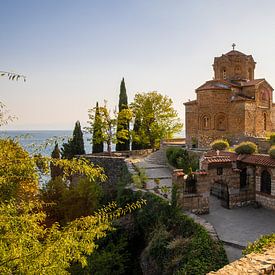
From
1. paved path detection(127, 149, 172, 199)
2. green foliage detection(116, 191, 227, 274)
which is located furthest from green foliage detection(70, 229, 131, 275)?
paved path detection(127, 149, 172, 199)

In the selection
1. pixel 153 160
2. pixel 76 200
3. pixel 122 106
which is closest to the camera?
pixel 76 200

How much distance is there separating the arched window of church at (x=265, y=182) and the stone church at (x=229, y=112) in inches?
474

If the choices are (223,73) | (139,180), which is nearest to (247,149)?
(139,180)

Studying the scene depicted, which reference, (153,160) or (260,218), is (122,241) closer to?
(260,218)

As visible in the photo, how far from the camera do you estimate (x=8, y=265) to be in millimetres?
4938

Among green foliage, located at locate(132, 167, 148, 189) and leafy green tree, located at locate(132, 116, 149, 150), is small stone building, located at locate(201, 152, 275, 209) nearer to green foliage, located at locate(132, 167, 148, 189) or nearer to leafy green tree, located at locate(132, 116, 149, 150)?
green foliage, located at locate(132, 167, 148, 189)

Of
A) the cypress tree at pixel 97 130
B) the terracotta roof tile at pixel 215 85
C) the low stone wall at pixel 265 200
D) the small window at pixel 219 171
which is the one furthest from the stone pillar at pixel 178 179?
the cypress tree at pixel 97 130

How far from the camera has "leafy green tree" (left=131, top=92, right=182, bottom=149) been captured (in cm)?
3878

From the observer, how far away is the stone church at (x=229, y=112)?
95.2ft

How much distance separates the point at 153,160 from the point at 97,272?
725 inches

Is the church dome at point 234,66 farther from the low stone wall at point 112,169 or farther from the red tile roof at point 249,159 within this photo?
the red tile roof at point 249,159

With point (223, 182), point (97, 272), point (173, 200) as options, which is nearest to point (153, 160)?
point (223, 182)

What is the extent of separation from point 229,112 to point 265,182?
14982 millimetres

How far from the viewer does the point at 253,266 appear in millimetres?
6082
